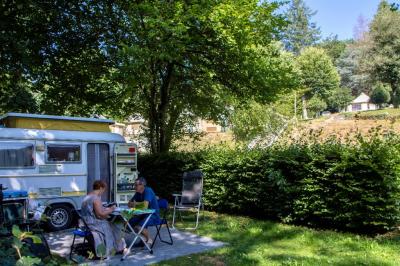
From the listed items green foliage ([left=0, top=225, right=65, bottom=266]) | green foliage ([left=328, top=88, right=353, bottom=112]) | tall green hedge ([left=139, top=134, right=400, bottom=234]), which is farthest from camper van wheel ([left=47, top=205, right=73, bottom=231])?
green foliage ([left=328, top=88, right=353, bottom=112])

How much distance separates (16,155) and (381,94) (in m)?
54.3

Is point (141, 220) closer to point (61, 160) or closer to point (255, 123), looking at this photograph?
point (61, 160)

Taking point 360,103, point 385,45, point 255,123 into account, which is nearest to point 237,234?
point 255,123

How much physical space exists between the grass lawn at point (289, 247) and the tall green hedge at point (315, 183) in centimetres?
35

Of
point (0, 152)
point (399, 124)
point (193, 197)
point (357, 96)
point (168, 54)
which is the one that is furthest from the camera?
point (357, 96)

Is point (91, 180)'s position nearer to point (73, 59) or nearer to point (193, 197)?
point (193, 197)

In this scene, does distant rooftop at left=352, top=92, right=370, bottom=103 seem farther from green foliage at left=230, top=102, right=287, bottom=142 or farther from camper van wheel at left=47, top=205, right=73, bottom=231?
camper van wheel at left=47, top=205, right=73, bottom=231

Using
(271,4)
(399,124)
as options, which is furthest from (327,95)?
(271,4)

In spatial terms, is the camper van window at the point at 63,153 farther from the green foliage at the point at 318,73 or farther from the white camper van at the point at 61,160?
the green foliage at the point at 318,73

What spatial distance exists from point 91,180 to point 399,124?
1039 inches

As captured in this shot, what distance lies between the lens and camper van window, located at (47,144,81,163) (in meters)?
9.24

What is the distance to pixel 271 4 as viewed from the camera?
470 inches

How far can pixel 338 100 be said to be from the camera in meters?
59.9

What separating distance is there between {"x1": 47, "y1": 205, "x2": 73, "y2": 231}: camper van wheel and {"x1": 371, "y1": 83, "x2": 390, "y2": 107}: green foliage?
2107 inches
